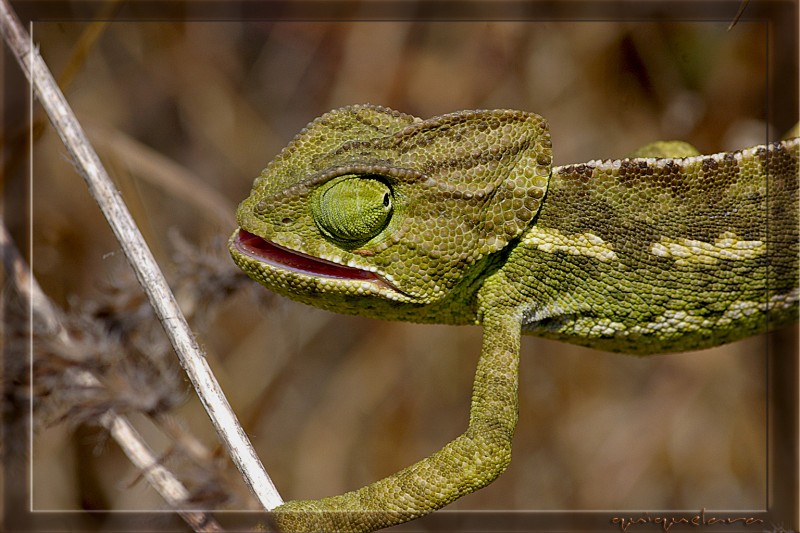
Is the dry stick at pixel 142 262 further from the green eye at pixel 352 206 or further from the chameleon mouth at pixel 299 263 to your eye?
the green eye at pixel 352 206

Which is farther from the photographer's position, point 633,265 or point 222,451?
point 222,451

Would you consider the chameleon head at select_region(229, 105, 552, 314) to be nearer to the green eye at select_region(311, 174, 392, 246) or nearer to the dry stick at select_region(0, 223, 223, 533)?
the green eye at select_region(311, 174, 392, 246)

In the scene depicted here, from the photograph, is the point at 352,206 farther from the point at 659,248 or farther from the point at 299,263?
the point at 659,248

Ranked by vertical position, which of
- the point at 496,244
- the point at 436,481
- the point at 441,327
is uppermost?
the point at 496,244

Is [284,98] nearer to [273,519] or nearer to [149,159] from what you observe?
A: [149,159]

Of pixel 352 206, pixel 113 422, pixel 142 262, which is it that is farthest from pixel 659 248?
pixel 113 422

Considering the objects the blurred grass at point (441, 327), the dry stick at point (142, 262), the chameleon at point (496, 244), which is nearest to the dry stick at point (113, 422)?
the dry stick at point (142, 262)

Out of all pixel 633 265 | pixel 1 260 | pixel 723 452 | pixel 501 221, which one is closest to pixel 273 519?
pixel 501 221
